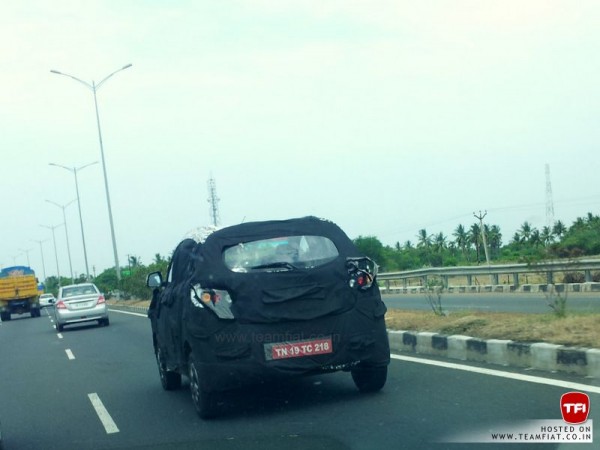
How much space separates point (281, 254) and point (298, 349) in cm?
95

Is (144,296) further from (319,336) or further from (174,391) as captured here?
(319,336)

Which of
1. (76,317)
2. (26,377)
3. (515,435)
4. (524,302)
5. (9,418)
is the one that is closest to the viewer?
(515,435)

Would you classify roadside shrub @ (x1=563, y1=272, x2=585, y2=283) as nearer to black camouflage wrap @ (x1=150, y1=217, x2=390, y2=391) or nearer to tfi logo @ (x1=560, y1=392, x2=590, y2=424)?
black camouflage wrap @ (x1=150, y1=217, x2=390, y2=391)

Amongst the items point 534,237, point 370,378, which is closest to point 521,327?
point 370,378

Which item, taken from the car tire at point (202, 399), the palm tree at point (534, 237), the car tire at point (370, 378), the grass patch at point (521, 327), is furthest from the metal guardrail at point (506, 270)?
the palm tree at point (534, 237)

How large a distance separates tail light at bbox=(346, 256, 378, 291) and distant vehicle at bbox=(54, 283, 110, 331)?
63.3 feet

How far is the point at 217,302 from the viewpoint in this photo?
7.70 meters

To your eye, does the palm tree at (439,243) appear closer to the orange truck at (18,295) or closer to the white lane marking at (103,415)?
the orange truck at (18,295)

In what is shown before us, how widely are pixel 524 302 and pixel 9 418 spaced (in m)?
13.5

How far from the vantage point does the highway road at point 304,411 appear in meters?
6.79

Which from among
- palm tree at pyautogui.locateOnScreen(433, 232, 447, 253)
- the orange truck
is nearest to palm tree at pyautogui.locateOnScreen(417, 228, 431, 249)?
palm tree at pyautogui.locateOnScreen(433, 232, 447, 253)

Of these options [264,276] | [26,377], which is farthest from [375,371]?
[26,377]

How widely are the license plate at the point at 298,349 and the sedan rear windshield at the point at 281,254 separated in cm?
71

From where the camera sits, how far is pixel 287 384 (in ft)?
32.1
